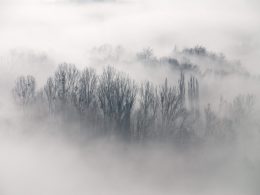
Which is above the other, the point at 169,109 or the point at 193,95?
the point at 193,95

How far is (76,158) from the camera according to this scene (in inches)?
2066

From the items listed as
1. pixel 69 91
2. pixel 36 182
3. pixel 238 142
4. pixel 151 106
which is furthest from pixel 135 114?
pixel 36 182

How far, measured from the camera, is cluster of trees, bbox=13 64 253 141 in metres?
56.2

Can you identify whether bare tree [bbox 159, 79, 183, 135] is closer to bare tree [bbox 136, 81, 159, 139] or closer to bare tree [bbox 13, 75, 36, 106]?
bare tree [bbox 136, 81, 159, 139]

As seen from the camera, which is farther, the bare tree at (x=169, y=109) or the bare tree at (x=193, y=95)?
the bare tree at (x=193, y=95)

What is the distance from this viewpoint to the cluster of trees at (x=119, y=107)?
185 ft

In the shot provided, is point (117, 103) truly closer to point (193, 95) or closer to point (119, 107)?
point (119, 107)

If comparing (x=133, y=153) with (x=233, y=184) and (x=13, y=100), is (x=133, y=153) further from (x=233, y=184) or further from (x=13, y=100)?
(x=13, y=100)

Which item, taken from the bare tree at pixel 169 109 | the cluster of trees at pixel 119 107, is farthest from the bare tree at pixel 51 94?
the bare tree at pixel 169 109

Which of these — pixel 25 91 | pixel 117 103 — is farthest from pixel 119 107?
pixel 25 91

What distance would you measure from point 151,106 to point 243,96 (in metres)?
13.7

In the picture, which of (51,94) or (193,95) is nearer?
(51,94)

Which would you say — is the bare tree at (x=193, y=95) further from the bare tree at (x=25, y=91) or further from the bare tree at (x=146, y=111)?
the bare tree at (x=25, y=91)

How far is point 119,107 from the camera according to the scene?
184 feet
